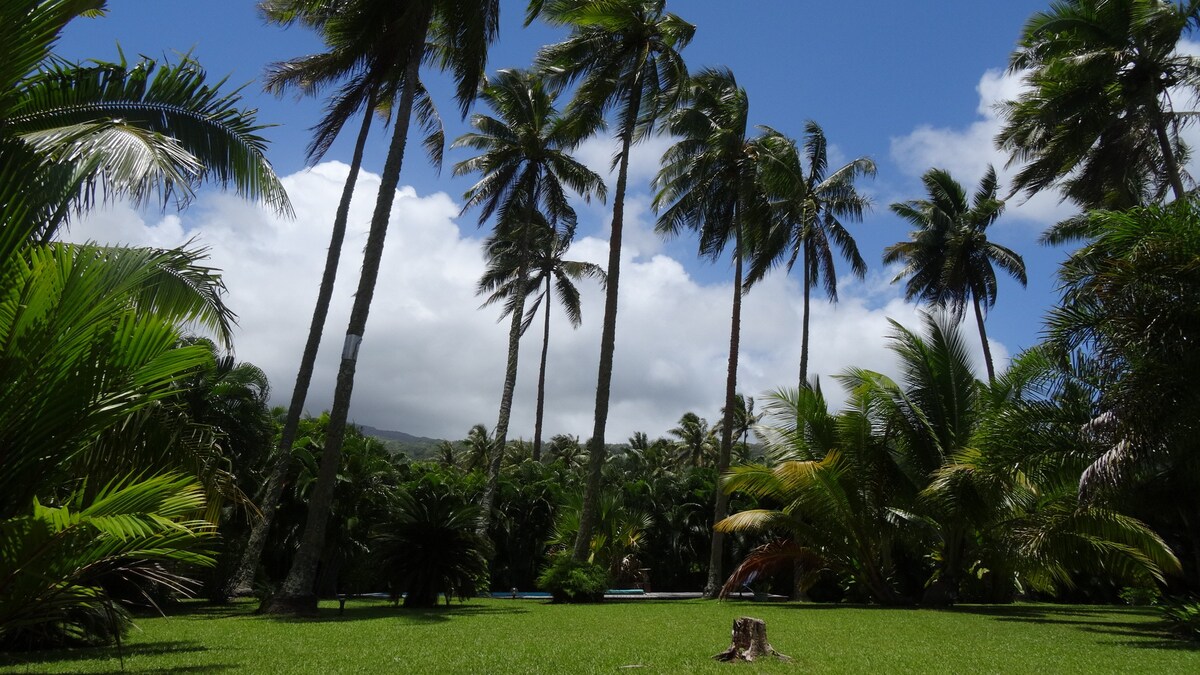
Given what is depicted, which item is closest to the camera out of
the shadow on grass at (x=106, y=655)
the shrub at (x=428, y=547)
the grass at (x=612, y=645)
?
the shadow on grass at (x=106, y=655)

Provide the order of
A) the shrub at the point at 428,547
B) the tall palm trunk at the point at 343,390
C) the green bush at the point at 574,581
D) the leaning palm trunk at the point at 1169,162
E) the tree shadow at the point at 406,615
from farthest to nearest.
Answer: the green bush at the point at 574,581 < the shrub at the point at 428,547 < the leaning palm trunk at the point at 1169,162 < the tall palm trunk at the point at 343,390 < the tree shadow at the point at 406,615

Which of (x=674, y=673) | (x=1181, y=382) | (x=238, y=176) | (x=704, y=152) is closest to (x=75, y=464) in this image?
(x=238, y=176)

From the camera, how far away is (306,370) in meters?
18.2

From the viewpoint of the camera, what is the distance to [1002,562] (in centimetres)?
1734

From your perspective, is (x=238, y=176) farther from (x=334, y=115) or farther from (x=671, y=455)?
(x=671, y=455)

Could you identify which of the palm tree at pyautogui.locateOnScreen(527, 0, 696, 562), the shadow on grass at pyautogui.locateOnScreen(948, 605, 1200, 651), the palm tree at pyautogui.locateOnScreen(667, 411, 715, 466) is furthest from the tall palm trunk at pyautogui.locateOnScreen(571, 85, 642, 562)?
the palm tree at pyautogui.locateOnScreen(667, 411, 715, 466)

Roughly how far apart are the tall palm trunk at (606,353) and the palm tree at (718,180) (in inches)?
130

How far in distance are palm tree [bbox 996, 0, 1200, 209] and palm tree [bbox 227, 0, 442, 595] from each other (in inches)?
604

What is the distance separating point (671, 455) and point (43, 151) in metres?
64.1

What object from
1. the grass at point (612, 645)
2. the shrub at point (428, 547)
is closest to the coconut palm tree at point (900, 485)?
the grass at point (612, 645)

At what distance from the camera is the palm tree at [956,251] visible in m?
32.0

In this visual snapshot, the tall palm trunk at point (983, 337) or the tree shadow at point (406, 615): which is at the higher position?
the tall palm trunk at point (983, 337)

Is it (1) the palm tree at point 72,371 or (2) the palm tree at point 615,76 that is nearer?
(1) the palm tree at point 72,371

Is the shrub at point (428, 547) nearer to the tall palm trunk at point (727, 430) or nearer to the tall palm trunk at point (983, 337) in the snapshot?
the tall palm trunk at point (727, 430)
